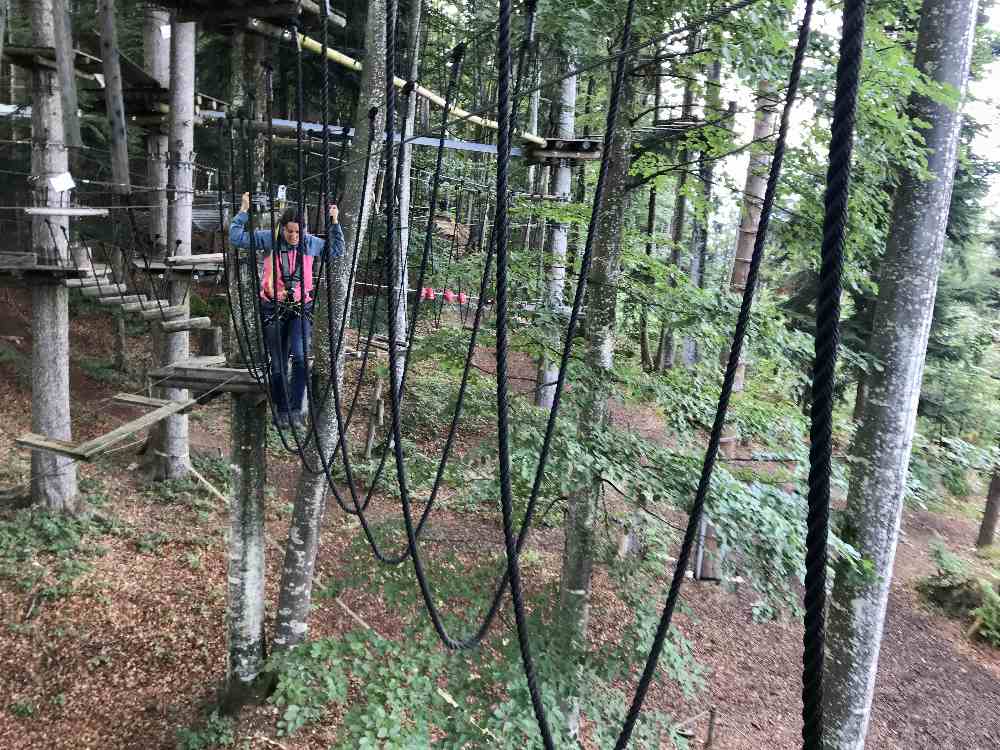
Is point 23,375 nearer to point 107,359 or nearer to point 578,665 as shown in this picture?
point 107,359

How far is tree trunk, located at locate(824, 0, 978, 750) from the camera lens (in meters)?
3.27

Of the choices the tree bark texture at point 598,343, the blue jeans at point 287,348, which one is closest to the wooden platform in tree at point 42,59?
the blue jeans at point 287,348

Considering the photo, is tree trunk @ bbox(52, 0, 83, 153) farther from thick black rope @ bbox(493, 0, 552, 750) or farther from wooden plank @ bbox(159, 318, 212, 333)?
thick black rope @ bbox(493, 0, 552, 750)

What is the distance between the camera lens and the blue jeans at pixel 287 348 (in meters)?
4.43

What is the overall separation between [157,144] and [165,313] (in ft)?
8.85

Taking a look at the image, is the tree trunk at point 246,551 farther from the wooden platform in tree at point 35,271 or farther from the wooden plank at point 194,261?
the wooden platform in tree at point 35,271

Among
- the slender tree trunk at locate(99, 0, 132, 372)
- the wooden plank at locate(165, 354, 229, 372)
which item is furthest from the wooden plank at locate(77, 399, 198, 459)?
the slender tree trunk at locate(99, 0, 132, 372)

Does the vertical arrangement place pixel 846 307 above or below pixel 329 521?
above

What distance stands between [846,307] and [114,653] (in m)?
8.59

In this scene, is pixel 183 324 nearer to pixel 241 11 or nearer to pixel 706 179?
pixel 241 11

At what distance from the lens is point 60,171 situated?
19.5ft

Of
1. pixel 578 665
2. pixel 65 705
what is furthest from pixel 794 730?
pixel 65 705

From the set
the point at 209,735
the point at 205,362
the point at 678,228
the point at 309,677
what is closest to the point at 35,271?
the point at 205,362

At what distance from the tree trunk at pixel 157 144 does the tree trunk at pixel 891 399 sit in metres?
6.36
